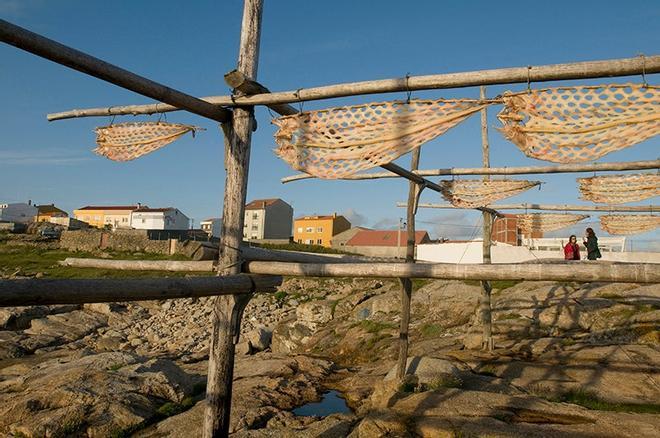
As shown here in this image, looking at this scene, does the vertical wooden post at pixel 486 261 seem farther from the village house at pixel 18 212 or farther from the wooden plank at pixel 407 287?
the village house at pixel 18 212

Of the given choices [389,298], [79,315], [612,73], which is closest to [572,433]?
[612,73]

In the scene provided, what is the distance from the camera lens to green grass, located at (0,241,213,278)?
28513mm

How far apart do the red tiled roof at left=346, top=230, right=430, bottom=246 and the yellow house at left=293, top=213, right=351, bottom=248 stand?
20.7 ft

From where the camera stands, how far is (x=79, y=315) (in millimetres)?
23484

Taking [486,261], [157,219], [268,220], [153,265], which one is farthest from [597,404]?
[157,219]

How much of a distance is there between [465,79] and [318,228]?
5613 centimetres

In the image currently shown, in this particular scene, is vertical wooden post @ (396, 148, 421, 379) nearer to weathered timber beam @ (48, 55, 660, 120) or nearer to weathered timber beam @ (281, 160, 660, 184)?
weathered timber beam @ (281, 160, 660, 184)

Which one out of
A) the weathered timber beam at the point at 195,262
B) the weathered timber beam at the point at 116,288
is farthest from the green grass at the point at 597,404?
the weathered timber beam at the point at 116,288

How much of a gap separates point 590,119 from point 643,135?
0.42 m

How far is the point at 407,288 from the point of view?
9688mm

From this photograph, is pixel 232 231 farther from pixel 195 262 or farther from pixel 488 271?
pixel 488 271

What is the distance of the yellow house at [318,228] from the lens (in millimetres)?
58775

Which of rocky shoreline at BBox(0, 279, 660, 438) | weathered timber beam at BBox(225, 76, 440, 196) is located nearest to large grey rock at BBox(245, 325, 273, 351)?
rocky shoreline at BBox(0, 279, 660, 438)

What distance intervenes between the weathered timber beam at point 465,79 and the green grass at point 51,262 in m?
22.8
